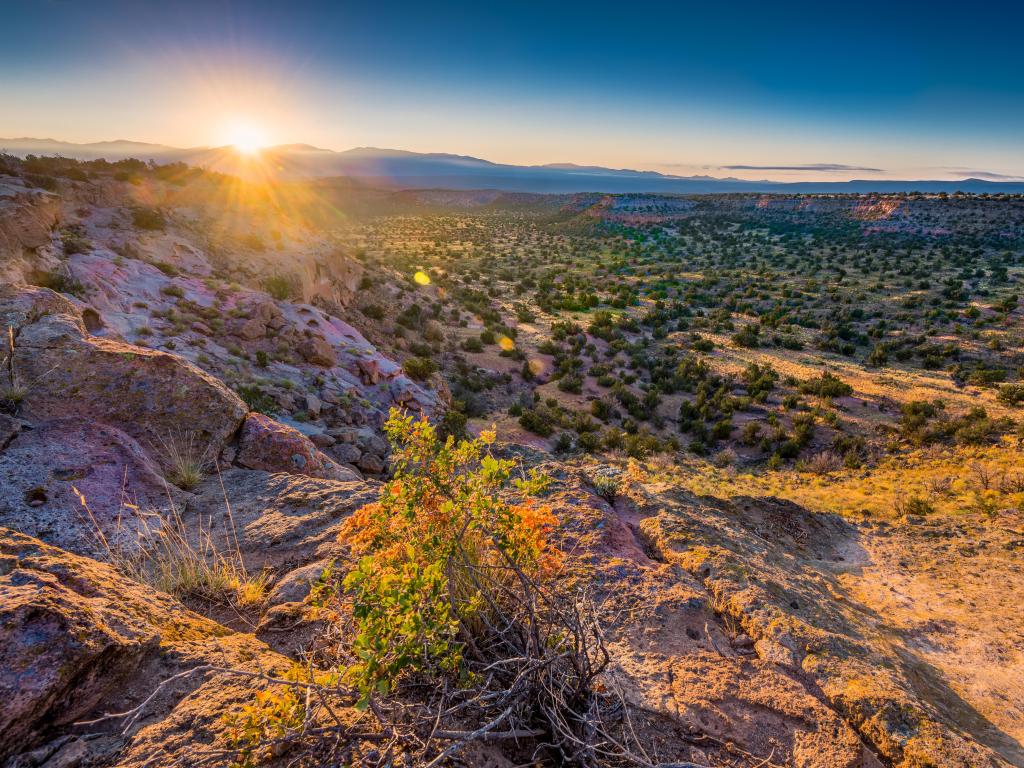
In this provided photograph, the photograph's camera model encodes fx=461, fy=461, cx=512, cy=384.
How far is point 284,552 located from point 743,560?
4.91 m

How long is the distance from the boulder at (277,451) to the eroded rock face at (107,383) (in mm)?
257

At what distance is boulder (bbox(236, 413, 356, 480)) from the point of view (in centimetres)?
621

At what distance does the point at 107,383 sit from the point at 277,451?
2.10 m

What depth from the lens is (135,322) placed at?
964cm

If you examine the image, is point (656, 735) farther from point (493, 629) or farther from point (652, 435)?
point (652, 435)

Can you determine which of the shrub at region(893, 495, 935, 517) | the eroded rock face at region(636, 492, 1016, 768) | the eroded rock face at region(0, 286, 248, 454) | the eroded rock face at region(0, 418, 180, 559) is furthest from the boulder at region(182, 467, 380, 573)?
the shrub at region(893, 495, 935, 517)

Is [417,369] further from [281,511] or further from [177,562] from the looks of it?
[177,562]

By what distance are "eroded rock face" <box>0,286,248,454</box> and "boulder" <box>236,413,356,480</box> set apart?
0.26 metres

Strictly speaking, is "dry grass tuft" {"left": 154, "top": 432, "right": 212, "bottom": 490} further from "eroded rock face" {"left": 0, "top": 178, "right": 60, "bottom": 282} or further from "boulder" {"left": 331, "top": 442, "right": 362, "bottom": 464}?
"eroded rock face" {"left": 0, "top": 178, "right": 60, "bottom": 282}

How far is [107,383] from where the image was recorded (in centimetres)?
568

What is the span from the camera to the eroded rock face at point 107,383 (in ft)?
17.7

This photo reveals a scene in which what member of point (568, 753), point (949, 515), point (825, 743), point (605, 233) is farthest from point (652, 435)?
point (605, 233)

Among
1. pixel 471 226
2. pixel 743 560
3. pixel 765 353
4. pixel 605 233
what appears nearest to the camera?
pixel 743 560

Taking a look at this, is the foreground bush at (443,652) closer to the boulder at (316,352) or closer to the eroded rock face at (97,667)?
the eroded rock face at (97,667)
